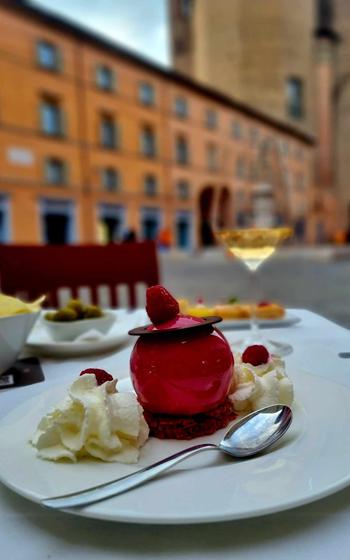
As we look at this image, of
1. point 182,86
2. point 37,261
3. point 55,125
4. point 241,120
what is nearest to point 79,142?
point 55,125

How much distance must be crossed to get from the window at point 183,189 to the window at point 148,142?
0.96 m

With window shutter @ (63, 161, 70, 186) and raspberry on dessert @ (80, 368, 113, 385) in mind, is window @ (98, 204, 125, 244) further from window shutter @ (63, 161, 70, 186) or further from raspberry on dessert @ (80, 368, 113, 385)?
raspberry on dessert @ (80, 368, 113, 385)

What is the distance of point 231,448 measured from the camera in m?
0.26

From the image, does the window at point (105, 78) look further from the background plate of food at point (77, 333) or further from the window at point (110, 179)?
the background plate of food at point (77, 333)

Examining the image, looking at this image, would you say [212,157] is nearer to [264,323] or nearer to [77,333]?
[264,323]

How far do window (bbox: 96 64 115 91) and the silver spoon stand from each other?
891 cm

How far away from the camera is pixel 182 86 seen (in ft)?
32.1

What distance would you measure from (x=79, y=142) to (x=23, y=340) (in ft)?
26.7

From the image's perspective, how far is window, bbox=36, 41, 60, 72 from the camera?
743 centimetres

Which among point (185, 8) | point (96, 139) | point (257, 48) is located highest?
point (185, 8)

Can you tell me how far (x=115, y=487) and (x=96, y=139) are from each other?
862cm

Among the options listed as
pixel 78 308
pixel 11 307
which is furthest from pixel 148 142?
pixel 11 307

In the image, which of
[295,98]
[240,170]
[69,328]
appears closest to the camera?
[69,328]

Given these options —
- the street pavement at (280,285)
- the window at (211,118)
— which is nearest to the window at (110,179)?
the window at (211,118)
